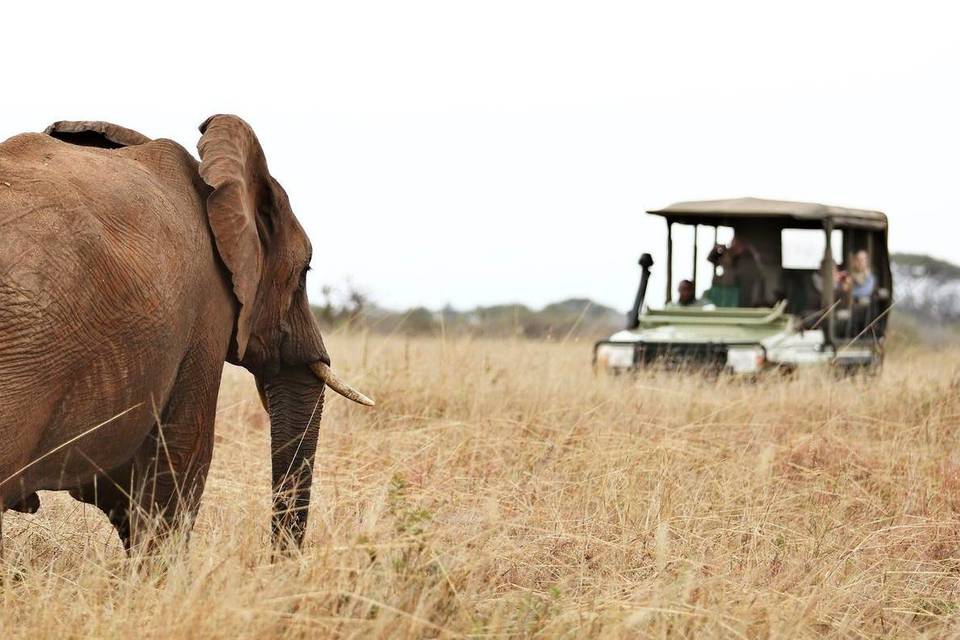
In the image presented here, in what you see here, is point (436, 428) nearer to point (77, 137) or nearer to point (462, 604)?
A: point (77, 137)

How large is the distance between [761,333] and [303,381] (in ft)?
27.9

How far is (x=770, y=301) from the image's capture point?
47.2 feet

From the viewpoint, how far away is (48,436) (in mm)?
4059

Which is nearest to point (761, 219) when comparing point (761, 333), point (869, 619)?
point (761, 333)

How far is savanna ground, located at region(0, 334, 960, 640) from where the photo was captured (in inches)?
148

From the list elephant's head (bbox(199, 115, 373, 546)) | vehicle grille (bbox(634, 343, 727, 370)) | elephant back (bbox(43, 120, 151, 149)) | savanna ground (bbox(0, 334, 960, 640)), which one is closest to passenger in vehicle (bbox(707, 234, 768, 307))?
vehicle grille (bbox(634, 343, 727, 370))

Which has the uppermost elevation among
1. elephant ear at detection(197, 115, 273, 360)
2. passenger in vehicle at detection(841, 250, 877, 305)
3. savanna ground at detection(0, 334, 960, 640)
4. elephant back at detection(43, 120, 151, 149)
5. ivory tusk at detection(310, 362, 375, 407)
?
elephant back at detection(43, 120, 151, 149)

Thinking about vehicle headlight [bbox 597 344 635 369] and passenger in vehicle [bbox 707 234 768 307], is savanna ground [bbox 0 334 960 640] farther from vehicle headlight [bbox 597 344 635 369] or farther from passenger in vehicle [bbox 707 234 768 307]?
passenger in vehicle [bbox 707 234 768 307]

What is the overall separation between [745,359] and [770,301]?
2.21 m

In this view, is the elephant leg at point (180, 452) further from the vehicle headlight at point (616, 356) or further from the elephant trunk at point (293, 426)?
the vehicle headlight at point (616, 356)

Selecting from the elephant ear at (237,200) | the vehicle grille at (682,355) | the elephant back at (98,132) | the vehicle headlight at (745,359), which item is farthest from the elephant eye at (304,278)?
the vehicle headlight at (745,359)

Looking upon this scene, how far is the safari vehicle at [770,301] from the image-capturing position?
41.7 feet

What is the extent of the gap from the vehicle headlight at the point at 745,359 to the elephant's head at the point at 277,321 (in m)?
7.17

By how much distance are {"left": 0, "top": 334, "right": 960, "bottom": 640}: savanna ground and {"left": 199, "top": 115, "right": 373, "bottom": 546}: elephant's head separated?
168mm
